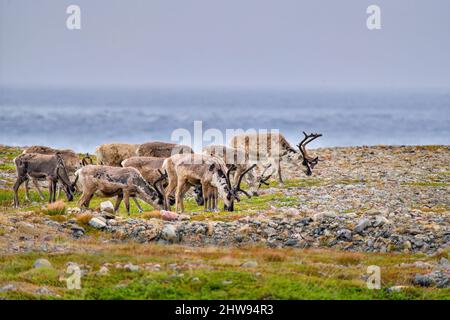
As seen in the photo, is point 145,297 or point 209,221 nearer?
point 145,297

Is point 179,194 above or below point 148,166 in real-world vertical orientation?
below

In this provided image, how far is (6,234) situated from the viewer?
19672 millimetres

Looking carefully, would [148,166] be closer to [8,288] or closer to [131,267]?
[131,267]

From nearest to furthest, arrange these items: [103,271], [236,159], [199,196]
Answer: [103,271] < [199,196] < [236,159]

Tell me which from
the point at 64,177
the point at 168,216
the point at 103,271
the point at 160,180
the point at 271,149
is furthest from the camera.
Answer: the point at 271,149

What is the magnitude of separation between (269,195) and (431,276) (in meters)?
13.5

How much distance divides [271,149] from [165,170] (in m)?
8.72

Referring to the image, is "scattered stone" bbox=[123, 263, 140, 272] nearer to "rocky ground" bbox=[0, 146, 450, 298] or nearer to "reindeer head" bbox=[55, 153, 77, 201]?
"rocky ground" bbox=[0, 146, 450, 298]

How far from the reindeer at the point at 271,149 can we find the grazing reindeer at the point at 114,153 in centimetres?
432

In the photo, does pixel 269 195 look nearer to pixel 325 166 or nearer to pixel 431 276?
pixel 325 166

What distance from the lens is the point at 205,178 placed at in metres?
26.3

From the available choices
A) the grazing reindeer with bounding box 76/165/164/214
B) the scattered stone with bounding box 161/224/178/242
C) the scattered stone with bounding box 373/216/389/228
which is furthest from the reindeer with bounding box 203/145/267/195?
the scattered stone with bounding box 161/224/178/242

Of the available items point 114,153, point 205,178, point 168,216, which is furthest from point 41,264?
point 114,153
